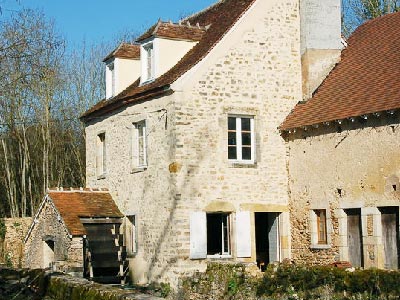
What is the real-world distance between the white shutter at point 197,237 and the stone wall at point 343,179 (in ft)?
8.53

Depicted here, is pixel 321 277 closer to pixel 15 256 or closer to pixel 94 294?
pixel 94 294

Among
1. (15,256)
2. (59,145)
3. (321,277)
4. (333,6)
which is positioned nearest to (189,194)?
(321,277)

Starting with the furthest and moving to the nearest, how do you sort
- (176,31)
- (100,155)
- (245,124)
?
(100,155)
(176,31)
(245,124)

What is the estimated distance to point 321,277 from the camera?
560 inches

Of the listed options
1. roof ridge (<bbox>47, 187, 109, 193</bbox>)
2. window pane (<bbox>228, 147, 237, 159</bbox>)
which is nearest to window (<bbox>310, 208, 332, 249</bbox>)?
window pane (<bbox>228, 147, 237, 159</bbox>)

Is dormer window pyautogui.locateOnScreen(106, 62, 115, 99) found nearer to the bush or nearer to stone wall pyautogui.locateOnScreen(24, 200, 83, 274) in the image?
stone wall pyautogui.locateOnScreen(24, 200, 83, 274)

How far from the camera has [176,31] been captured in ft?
64.8

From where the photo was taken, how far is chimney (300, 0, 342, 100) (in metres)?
19.3

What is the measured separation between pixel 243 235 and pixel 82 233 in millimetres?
4490

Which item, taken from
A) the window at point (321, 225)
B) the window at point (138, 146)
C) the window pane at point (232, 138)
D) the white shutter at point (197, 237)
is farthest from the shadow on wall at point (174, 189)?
the window at point (321, 225)

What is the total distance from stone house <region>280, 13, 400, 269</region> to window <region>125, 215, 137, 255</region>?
4622 mm

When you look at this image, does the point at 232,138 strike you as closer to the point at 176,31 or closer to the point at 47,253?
the point at 176,31

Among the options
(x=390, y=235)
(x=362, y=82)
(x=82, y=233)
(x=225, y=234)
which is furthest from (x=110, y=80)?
(x=390, y=235)

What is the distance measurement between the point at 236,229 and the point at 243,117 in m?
3.02
